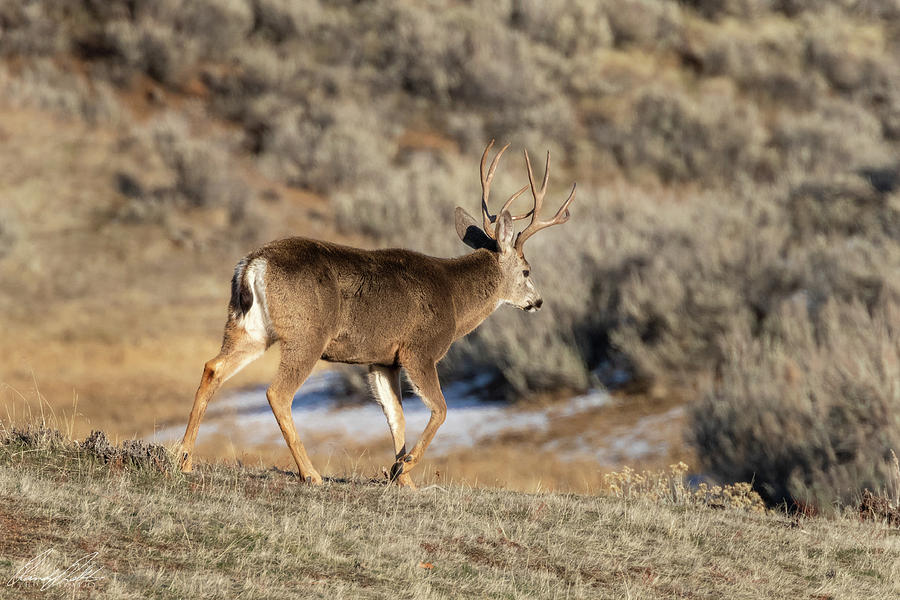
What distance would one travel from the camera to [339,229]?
82.2 ft

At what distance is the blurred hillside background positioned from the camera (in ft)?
46.3

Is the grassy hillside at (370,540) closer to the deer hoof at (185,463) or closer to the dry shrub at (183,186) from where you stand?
the deer hoof at (185,463)

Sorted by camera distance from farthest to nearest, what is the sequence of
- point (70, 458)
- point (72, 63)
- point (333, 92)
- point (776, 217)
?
1. point (333, 92)
2. point (72, 63)
3. point (776, 217)
4. point (70, 458)

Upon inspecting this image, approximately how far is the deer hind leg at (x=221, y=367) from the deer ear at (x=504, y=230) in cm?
271

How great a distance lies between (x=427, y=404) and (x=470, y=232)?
7.82 feet

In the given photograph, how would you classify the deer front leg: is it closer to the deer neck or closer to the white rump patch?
the deer neck

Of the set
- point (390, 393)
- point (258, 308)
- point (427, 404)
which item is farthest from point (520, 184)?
point (258, 308)

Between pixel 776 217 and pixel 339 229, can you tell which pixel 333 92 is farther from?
pixel 776 217

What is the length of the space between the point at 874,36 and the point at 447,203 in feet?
75.0

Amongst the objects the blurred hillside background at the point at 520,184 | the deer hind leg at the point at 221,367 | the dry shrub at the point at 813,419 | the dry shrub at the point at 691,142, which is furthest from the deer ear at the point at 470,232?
the dry shrub at the point at 691,142

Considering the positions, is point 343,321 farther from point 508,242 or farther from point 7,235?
point 7,235

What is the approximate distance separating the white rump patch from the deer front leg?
3.87 feet

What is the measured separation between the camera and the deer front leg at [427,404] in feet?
26.8

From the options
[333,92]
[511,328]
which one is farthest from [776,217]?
[333,92]
